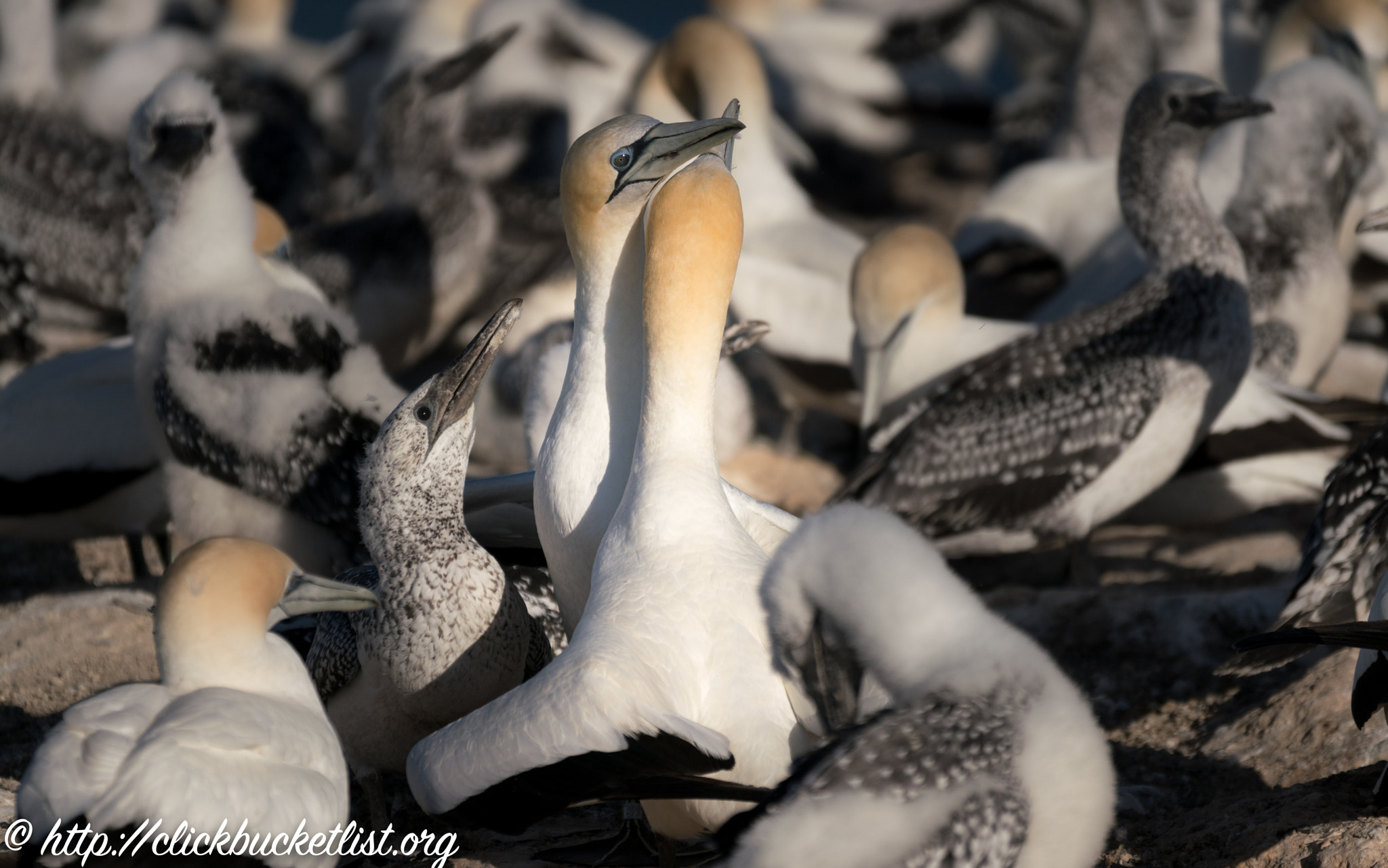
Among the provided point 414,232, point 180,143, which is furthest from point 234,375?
point 414,232

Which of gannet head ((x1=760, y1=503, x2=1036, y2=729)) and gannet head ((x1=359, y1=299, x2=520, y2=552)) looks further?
gannet head ((x1=359, y1=299, x2=520, y2=552))

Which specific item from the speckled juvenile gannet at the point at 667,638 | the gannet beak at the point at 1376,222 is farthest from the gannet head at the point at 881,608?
the gannet beak at the point at 1376,222

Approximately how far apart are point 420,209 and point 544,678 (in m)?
5.74

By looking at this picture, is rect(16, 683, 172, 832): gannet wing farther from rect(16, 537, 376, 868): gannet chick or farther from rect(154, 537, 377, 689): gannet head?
rect(154, 537, 377, 689): gannet head

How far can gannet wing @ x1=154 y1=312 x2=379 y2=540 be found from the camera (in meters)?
5.23

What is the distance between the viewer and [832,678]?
324 cm

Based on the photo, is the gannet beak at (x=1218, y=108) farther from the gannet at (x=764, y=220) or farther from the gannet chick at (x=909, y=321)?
the gannet at (x=764, y=220)

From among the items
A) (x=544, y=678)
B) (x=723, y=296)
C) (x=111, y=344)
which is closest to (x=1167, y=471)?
(x=723, y=296)

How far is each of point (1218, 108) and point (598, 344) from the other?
334cm

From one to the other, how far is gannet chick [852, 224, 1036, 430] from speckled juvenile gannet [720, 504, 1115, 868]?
357 centimetres

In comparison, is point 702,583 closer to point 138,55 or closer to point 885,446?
point 885,446

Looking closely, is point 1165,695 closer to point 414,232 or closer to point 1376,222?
point 1376,222

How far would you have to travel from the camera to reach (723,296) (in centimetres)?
377

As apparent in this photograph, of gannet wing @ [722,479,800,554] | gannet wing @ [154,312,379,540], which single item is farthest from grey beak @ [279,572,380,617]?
gannet wing @ [154,312,379,540]
